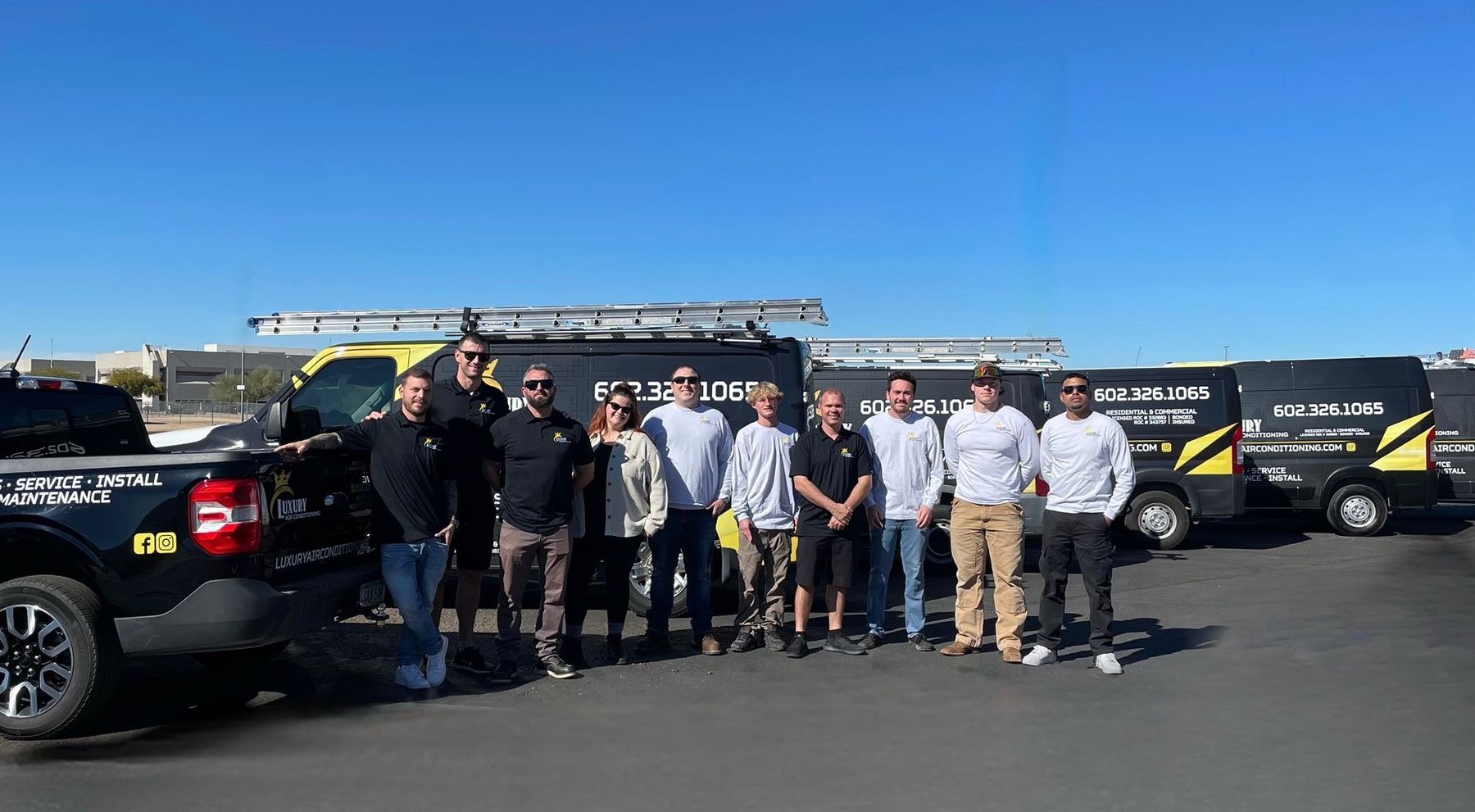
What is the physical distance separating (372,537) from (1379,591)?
8.53 meters

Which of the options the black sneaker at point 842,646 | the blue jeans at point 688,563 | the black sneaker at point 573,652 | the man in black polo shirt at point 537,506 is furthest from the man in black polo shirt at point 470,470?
the black sneaker at point 842,646

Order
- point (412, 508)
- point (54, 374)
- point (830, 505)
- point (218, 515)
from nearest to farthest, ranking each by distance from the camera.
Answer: point (218, 515) → point (412, 508) → point (830, 505) → point (54, 374)

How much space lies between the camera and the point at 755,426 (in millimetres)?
6781

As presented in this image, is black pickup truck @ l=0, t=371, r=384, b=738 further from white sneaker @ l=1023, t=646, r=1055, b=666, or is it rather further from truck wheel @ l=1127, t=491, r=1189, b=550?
truck wheel @ l=1127, t=491, r=1189, b=550

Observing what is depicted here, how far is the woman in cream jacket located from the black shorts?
105 centimetres

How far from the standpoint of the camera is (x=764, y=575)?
6840 mm

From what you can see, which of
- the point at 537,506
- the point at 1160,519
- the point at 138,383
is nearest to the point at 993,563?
the point at 537,506

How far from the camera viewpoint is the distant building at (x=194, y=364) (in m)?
76.2

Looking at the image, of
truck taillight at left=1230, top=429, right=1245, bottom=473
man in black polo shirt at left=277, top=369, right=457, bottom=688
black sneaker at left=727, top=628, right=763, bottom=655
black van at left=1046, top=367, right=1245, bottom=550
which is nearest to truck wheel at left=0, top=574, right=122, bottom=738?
man in black polo shirt at left=277, top=369, right=457, bottom=688

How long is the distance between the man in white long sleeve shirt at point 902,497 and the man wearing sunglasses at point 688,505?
41.0 inches

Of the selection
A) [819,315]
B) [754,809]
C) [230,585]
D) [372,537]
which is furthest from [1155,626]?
[230,585]

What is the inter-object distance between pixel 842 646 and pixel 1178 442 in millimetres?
8055

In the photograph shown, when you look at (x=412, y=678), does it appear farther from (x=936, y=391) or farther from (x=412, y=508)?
(x=936, y=391)

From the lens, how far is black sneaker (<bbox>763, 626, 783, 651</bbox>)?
668cm
